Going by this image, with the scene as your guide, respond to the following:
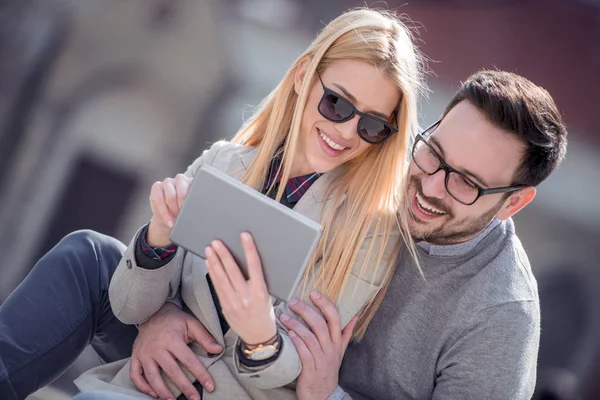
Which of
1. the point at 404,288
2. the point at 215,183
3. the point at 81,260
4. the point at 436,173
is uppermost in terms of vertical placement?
the point at 436,173

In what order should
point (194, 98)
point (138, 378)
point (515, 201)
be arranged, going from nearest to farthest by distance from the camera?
point (138, 378), point (515, 201), point (194, 98)

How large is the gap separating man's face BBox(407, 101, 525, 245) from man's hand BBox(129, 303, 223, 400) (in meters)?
0.57

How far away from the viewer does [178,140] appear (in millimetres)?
3205

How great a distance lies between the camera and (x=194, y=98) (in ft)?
10.5

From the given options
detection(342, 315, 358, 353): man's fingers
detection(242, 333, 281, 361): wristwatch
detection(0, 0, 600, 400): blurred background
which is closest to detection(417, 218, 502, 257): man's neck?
detection(342, 315, 358, 353): man's fingers

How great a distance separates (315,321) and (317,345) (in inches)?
2.1

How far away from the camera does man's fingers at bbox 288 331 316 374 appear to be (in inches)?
64.0

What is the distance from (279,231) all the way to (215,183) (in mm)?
147

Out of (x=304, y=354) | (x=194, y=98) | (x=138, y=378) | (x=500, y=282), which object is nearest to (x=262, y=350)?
(x=304, y=354)

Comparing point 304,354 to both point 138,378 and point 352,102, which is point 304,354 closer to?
point 138,378

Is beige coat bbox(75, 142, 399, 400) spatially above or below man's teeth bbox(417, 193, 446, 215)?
below

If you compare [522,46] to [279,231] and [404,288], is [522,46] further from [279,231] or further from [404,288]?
[279,231]

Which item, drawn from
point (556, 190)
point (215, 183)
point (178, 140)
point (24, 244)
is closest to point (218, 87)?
point (178, 140)

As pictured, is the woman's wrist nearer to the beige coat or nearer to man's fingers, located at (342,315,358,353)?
the beige coat
